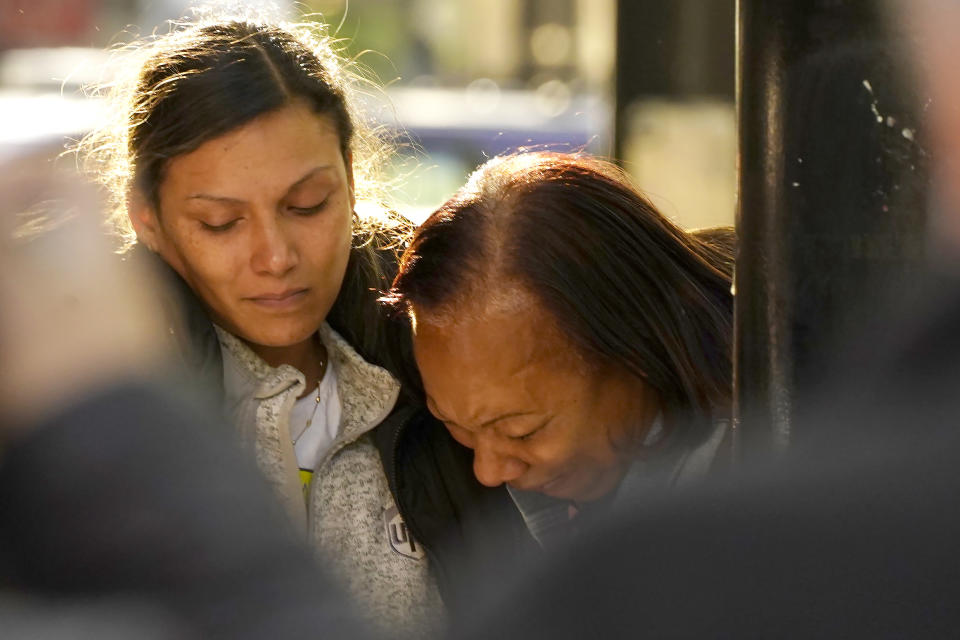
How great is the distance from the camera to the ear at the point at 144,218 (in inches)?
93.4

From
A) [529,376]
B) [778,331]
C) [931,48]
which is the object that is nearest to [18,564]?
[778,331]

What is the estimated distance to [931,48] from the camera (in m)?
0.94

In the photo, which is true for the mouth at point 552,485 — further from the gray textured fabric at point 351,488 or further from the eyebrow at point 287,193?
the eyebrow at point 287,193

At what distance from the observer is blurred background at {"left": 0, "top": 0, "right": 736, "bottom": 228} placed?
3371 millimetres

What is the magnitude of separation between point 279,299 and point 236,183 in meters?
0.22

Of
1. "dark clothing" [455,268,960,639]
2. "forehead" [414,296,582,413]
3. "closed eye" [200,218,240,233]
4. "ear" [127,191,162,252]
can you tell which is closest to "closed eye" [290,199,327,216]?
"closed eye" [200,218,240,233]

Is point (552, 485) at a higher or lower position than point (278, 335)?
lower

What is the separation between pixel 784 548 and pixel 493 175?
1504mm

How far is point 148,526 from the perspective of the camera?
97 cm

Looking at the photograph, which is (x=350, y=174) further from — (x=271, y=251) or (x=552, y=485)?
(x=552, y=485)

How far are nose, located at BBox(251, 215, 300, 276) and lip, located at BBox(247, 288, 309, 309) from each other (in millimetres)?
41

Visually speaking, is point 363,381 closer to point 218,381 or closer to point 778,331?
point 218,381

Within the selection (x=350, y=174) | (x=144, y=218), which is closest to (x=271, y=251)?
(x=144, y=218)

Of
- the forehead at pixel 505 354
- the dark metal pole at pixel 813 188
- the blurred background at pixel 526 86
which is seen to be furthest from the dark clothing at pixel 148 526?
the forehead at pixel 505 354
